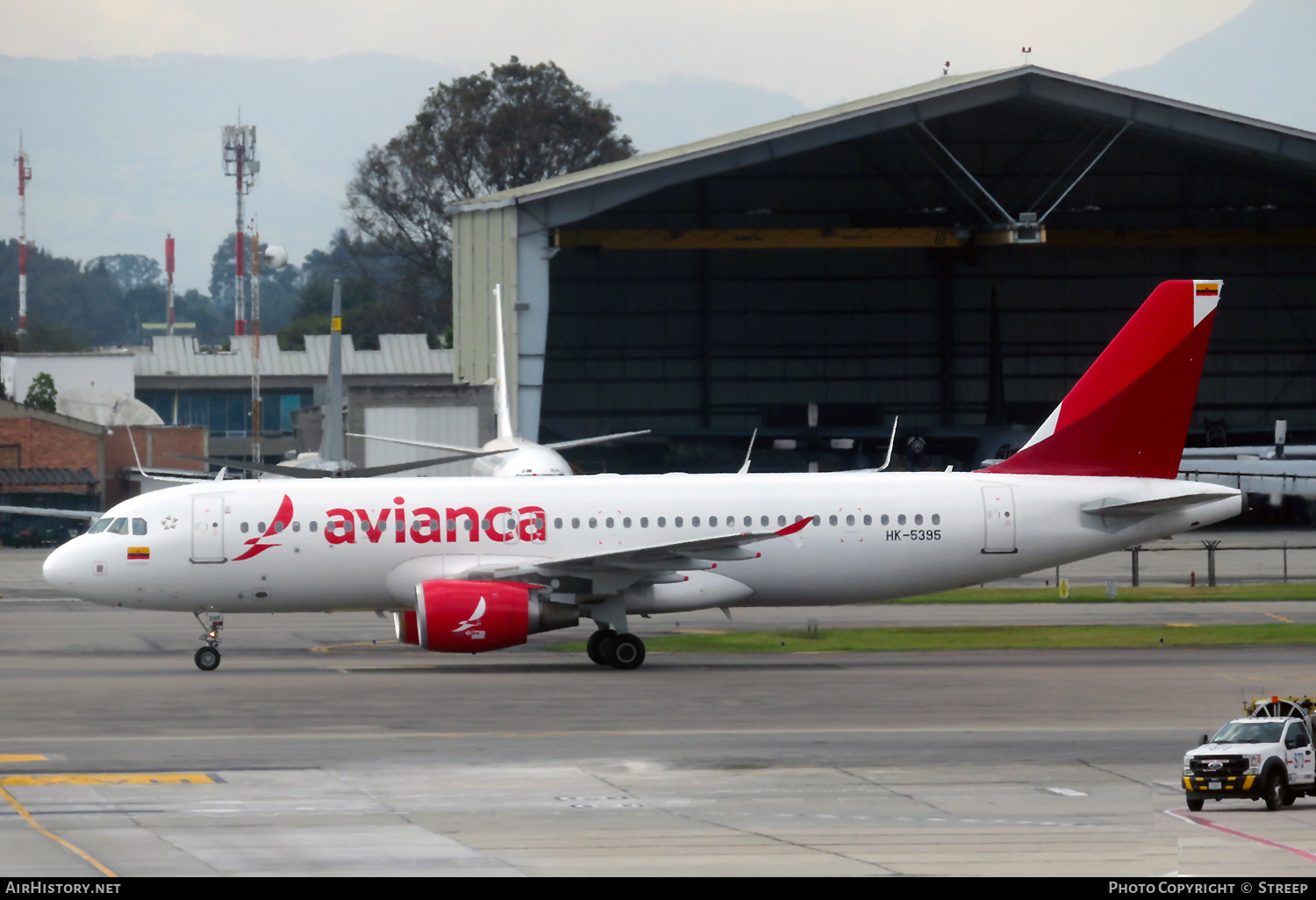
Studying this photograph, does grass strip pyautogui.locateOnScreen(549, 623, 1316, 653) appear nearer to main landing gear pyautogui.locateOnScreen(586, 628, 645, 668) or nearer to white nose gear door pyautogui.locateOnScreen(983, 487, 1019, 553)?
white nose gear door pyautogui.locateOnScreen(983, 487, 1019, 553)

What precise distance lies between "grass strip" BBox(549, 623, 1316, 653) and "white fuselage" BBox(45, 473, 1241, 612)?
7.34 feet

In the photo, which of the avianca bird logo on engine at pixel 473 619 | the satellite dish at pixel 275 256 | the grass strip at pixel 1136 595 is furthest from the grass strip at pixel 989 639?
the satellite dish at pixel 275 256

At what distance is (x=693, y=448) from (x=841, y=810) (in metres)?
67.0

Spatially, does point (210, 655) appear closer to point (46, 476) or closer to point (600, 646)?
point (600, 646)

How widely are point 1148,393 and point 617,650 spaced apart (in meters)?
11.3

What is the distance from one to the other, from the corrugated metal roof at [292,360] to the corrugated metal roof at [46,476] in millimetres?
42122

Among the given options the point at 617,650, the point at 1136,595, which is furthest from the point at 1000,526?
the point at 1136,595

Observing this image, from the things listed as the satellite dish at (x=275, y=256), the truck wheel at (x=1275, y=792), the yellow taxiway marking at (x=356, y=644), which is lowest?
the yellow taxiway marking at (x=356, y=644)

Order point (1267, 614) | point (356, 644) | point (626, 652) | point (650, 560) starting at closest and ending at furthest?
point (650, 560)
point (626, 652)
point (356, 644)
point (1267, 614)

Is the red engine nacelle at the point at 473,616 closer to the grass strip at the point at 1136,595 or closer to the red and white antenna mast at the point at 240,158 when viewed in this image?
the grass strip at the point at 1136,595

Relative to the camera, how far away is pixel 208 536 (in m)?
30.0

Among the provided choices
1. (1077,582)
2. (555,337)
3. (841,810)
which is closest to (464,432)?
(555,337)

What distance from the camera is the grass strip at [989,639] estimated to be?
32719mm

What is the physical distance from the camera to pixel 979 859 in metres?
14.3
